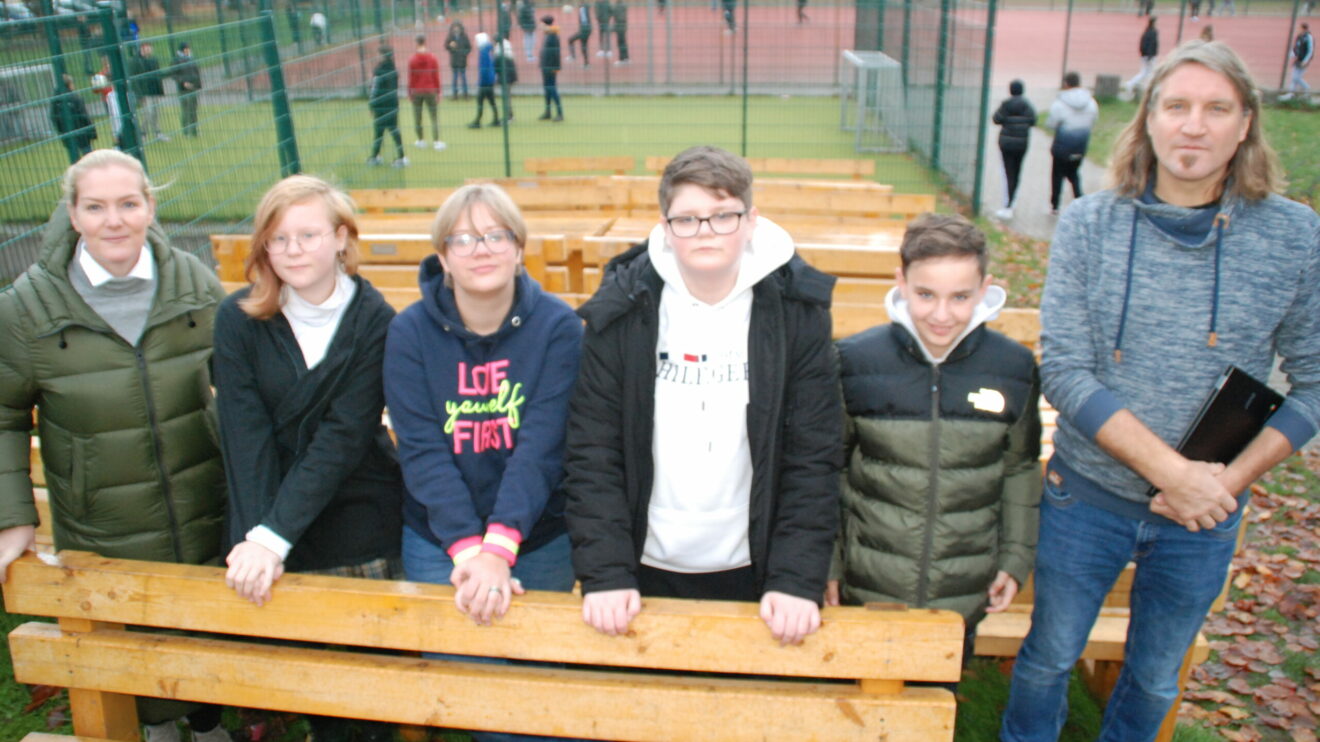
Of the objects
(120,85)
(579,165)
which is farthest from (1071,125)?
(120,85)

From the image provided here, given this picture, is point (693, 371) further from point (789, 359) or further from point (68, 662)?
point (68, 662)

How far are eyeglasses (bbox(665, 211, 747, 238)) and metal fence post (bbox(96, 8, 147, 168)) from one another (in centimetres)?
434

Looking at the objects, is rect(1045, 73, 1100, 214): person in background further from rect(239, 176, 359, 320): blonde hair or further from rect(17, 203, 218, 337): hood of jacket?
rect(17, 203, 218, 337): hood of jacket

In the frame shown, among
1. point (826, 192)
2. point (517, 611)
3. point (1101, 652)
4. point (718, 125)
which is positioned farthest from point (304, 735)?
point (718, 125)

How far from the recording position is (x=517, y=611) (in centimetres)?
234

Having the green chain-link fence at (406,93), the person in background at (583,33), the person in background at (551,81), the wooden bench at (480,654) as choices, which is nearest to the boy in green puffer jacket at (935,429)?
the wooden bench at (480,654)

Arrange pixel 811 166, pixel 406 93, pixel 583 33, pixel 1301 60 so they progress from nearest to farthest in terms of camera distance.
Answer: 1. pixel 811 166
2. pixel 406 93
3. pixel 583 33
4. pixel 1301 60

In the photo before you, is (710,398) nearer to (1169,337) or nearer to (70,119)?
(1169,337)

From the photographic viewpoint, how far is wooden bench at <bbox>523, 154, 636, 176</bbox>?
9844mm

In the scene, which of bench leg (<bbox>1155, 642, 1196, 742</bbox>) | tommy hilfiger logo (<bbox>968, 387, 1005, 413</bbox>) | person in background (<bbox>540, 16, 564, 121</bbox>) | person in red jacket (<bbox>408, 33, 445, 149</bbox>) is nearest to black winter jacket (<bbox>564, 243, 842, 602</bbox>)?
tommy hilfiger logo (<bbox>968, 387, 1005, 413</bbox>)

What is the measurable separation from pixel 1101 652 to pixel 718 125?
43.0 ft

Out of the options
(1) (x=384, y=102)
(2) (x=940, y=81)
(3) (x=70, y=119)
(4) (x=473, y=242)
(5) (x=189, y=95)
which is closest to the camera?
(4) (x=473, y=242)

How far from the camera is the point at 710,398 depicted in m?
2.46

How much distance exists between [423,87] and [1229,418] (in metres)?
11.5
